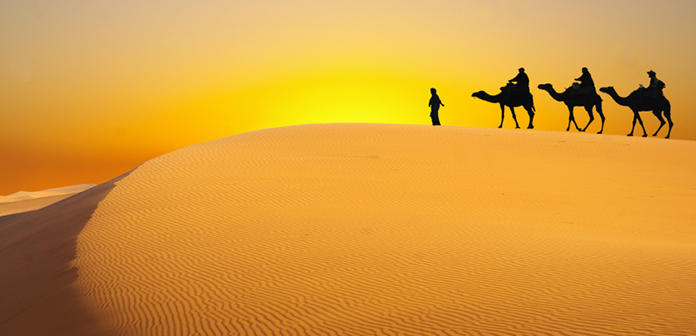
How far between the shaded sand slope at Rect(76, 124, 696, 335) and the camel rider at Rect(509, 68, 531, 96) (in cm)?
279

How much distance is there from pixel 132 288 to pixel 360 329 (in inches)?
153

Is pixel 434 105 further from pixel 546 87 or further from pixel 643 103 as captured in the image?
pixel 643 103

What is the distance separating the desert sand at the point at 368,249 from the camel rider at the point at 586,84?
11.3 ft

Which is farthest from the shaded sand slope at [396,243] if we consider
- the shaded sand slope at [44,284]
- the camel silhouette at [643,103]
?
the camel silhouette at [643,103]

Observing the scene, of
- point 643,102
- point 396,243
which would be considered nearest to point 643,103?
point 643,102

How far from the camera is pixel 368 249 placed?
864 cm

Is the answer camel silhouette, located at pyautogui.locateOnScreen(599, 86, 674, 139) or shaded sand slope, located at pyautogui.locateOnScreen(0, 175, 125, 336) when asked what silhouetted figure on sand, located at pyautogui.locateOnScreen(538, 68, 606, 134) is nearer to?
camel silhouette, located at pyautogui.locateOnScreen(599, 86, 674, 139)

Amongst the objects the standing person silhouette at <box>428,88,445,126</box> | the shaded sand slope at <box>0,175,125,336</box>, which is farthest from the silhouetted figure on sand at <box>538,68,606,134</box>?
the shaded sand slope at <box>0,175,125,336</box>

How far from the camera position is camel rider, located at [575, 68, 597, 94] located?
21875 mm

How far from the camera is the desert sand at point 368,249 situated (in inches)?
220

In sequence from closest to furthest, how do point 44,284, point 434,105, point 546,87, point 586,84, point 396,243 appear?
point 44,284, point 396,243, point 586,84, point 546,87, point 434,105

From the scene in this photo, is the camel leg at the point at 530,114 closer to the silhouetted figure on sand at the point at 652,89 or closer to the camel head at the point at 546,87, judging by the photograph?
the camel head at the point at 546,87

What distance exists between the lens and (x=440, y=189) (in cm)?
1542

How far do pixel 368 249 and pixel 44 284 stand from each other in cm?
569
